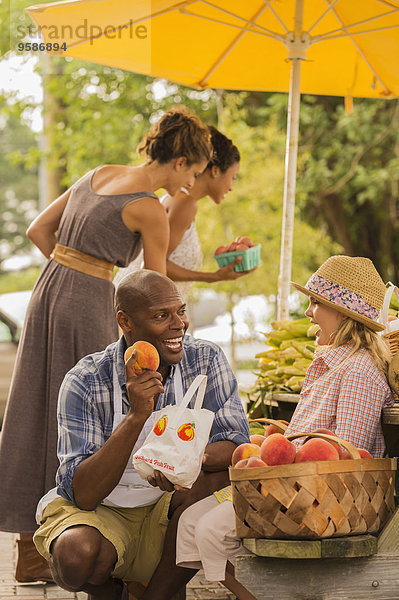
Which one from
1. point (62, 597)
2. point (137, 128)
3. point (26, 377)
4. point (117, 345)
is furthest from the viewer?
point (137, 128)

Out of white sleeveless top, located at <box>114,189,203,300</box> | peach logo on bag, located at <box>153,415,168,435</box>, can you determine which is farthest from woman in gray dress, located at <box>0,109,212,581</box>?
peach logo on bag, located at <box>153,415,168,435</box>

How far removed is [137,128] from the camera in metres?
14.8

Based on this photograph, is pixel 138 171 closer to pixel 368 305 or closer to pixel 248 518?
pixel 368 305

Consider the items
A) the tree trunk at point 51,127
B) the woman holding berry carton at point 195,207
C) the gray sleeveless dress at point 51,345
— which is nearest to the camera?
the gray sleeveless dress at point 51,345

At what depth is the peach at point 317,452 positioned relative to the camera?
2.61m

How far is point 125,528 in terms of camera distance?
3121 mm

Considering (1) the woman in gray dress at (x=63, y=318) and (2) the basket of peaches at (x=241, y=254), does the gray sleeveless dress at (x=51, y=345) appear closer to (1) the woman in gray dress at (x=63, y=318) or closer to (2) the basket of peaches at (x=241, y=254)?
(1) the woman in gray dress at (x=63, y=318)

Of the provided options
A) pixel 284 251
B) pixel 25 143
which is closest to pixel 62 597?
pixel 284 251

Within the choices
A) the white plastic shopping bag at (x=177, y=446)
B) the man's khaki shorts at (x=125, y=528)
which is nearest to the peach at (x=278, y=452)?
the white plastic shopping bag at (x=177, y=446)

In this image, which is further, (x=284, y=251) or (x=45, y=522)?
(x=284, y=251)

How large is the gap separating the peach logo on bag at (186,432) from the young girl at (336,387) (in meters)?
0.29

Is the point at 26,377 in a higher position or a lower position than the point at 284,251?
lower

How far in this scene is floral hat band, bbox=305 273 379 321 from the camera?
3312mm

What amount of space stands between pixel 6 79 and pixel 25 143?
2379 cm
